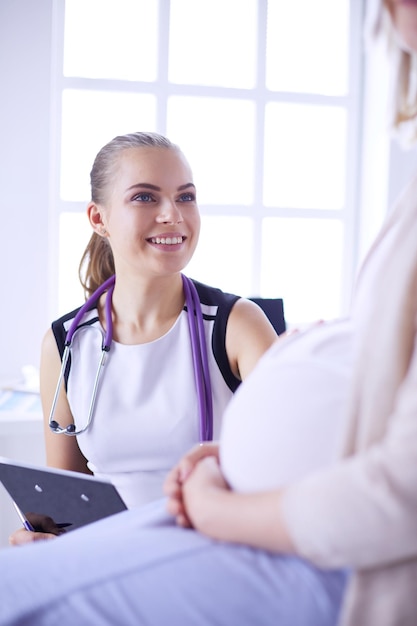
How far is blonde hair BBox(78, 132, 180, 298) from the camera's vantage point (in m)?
1.74

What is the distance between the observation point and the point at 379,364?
2.41 ft

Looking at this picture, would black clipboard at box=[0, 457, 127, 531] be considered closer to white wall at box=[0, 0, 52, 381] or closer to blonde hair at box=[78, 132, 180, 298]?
blonde hair at box=[78, 132, 180, 298]

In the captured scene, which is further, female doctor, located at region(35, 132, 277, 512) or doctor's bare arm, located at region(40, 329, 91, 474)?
doctor's bare arm, located at region(40, 329, 91, 474)

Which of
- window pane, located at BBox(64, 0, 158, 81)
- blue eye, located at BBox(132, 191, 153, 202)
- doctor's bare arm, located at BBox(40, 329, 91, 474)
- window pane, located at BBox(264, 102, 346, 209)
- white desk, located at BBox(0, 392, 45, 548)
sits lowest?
white desk, located at BBox(0, 392, 45, 548)

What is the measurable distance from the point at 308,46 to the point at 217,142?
67 centimetres

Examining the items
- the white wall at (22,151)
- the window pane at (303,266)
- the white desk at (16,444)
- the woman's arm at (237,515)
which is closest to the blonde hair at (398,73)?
the woman's arm at (237,515)

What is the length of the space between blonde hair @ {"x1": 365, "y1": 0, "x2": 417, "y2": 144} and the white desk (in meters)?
1.82

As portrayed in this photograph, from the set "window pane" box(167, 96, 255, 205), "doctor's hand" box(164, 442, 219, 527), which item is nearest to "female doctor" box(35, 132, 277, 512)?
"doctor's hand" box(164, 442, 219, 527)

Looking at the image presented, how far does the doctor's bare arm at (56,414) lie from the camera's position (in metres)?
1.75

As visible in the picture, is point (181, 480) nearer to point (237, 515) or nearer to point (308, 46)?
point (237, 515)

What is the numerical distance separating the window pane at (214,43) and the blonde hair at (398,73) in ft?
8.76

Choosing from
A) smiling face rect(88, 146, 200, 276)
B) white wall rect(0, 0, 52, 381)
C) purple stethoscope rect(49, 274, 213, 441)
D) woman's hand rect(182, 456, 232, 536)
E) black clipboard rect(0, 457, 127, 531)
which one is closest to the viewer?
woman's hand rect(182, 456, 232, 536)

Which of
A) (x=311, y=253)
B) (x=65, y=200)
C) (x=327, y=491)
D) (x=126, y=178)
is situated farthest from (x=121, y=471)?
(x=311, y=253)

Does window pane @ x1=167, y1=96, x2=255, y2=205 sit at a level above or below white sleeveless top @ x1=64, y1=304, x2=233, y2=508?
above
